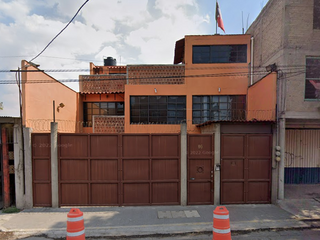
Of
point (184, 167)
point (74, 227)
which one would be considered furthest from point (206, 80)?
point (74, 227)

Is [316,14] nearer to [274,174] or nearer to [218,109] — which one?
[218,109]

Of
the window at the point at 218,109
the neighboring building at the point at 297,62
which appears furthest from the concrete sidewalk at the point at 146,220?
the window at the point at 218,109

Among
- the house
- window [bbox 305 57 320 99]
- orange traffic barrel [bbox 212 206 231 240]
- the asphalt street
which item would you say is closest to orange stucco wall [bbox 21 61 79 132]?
the house

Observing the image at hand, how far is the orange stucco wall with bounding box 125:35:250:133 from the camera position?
8.60 metres

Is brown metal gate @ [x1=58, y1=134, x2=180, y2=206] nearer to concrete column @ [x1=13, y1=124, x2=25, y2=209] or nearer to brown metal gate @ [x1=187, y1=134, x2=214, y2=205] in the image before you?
brown metal gate @ [x1=187, y1=134, x2=214, y2=205]

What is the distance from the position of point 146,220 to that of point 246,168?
380 centimetres

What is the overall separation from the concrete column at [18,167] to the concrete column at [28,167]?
0.14 m

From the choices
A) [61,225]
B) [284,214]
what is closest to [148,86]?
[61,225]

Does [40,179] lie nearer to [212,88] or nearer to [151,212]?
[151,212]

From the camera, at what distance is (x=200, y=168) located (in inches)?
218

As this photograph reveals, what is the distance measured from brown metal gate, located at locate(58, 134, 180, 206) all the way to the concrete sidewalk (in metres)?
0.34

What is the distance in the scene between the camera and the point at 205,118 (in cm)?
872

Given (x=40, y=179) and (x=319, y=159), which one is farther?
Answer: (x=319, y=159)

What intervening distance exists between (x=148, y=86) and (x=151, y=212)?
621 cm
